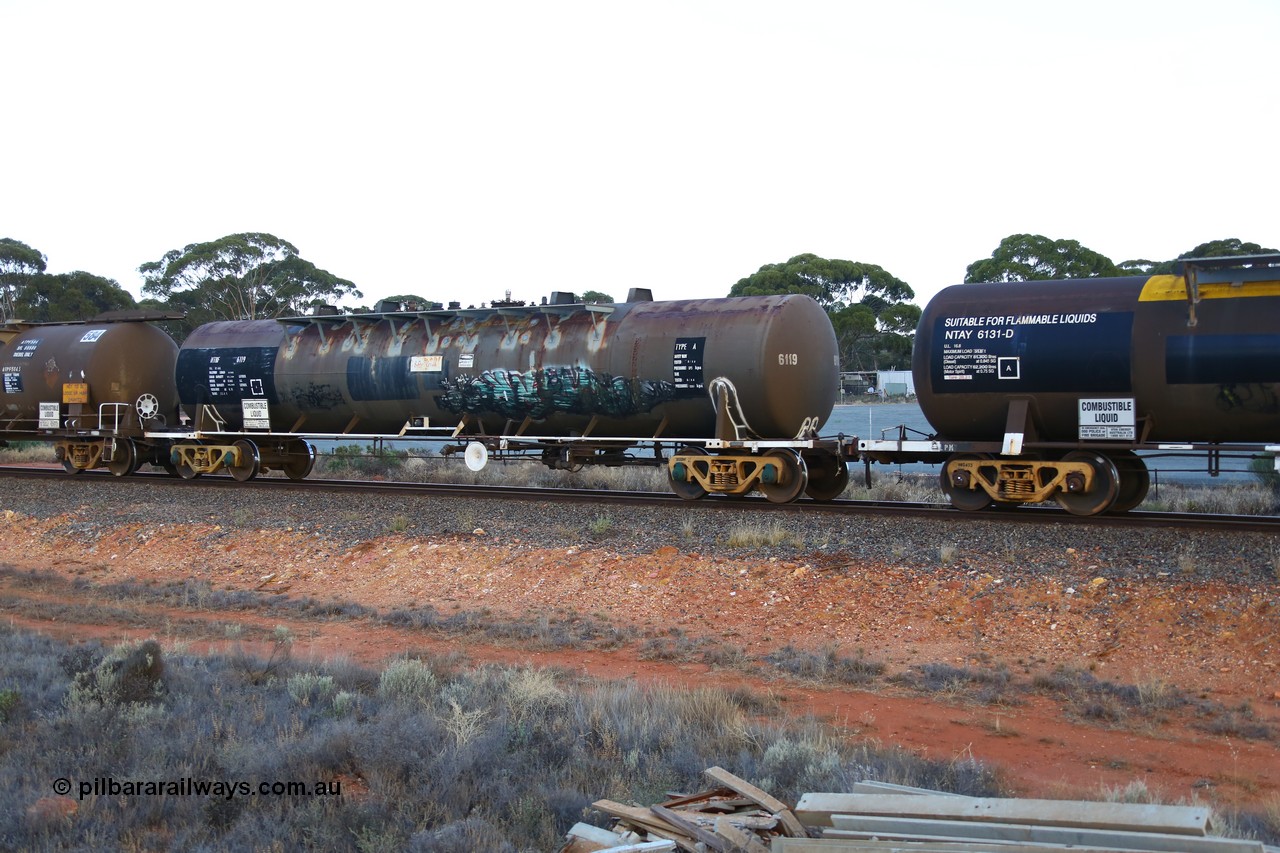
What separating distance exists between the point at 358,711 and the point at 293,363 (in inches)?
543

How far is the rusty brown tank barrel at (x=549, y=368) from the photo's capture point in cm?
1655

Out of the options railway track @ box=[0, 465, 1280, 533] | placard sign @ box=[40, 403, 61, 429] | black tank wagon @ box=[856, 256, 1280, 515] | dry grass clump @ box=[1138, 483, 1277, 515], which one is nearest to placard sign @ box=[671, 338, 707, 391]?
railway track @ box=[0, 465, 1280, 533]

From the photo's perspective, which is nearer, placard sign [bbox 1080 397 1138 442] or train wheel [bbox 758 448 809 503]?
placard sign [bbox 1080 397 1138 442]

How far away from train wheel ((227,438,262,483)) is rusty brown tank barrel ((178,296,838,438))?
83 cm

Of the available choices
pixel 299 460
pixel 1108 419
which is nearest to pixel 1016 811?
pixel 1108 419

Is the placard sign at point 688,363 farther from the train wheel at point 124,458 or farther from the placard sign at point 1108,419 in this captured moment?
the train wheel at point 124,458

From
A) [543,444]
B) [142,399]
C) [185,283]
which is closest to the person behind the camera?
[543,444]

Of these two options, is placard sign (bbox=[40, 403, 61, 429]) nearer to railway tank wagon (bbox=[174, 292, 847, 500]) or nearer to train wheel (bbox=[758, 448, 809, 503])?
railway tank wagon (bbox=[174, 292, 847, 500])

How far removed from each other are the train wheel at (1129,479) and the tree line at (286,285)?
4307cm

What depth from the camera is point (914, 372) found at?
1544cm

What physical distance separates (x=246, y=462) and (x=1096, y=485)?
1681 centimetres

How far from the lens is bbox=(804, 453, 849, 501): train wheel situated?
684 inches

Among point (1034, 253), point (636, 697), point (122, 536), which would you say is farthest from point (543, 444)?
point (1034, 253)

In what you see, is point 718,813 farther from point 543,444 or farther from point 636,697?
point 543,444
